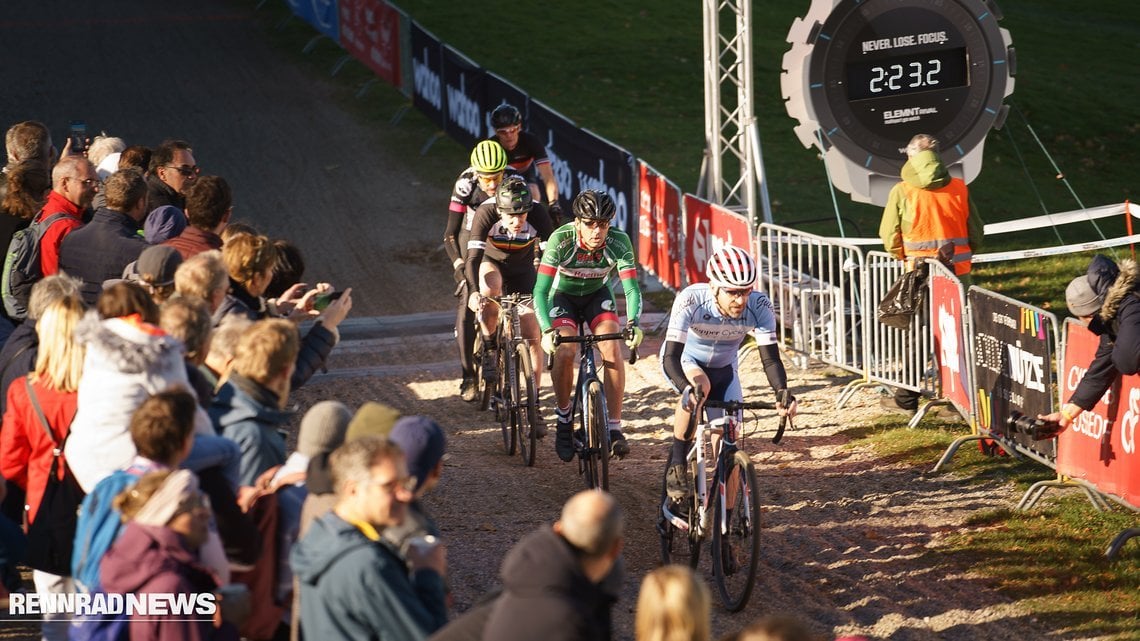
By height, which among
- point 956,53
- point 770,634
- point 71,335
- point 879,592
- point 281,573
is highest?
point 956,53

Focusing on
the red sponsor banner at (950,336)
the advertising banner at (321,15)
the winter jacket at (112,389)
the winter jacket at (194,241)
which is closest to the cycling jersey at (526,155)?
the red sponsor banner at (950,336)

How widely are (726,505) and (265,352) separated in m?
3.31

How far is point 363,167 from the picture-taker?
23375mm

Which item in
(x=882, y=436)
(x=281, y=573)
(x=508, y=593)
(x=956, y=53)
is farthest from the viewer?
(x=956, y=53)

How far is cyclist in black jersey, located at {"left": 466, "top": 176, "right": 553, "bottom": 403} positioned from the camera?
11.0 meters

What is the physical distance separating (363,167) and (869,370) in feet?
41.9

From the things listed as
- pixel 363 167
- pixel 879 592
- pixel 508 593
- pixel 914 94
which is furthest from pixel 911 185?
pixel 363 167

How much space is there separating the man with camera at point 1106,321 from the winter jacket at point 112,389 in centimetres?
556

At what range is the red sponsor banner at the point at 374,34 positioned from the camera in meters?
26.3

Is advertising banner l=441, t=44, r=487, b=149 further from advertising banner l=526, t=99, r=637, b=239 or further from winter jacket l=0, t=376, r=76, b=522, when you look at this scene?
winter jacket l=0, t=376, r=76, b=522

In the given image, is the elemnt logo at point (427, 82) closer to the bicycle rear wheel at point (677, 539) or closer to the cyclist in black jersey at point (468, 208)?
the cyclist in black jersey at point (468, 208)

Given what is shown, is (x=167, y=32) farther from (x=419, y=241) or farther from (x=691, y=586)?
(x=691, y=586)

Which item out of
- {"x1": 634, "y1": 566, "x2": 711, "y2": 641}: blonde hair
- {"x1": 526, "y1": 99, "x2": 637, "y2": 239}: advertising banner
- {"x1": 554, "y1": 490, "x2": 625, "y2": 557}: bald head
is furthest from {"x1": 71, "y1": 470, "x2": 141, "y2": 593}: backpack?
{"x1": 526, "y1": 99, "x2": 637, "y2": 239}: advertising banner

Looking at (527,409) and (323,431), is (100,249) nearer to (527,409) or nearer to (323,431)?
(323,431)
